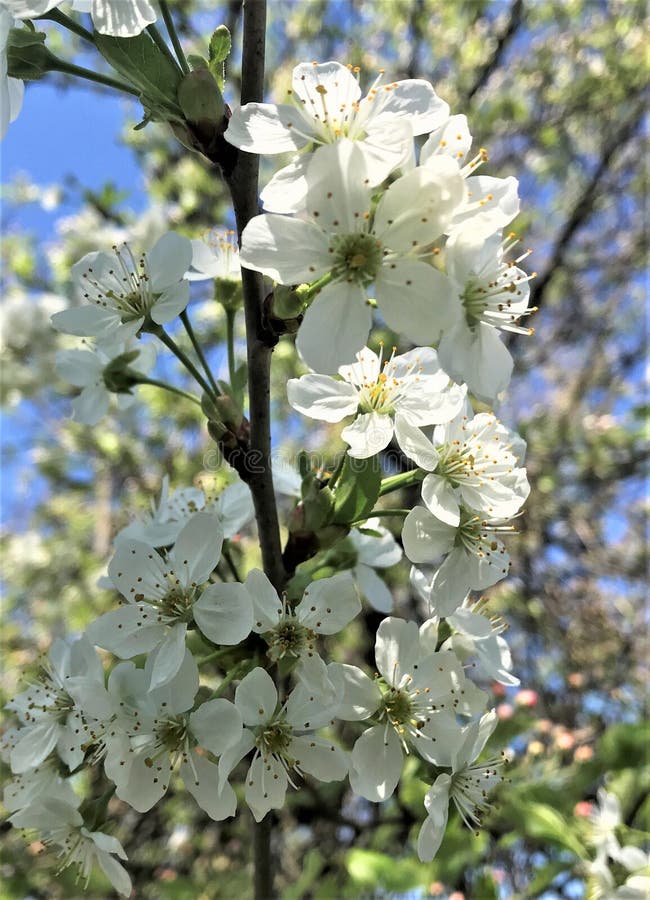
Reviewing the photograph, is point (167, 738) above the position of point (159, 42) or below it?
below

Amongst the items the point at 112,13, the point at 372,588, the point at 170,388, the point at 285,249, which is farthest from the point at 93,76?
the point at 372,588

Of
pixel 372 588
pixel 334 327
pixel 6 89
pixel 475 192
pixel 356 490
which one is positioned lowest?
pixel 372 588

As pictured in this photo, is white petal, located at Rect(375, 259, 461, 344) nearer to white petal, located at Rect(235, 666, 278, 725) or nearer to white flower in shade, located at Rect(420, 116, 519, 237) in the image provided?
white flower in shade, located at Rect(420, 116, 519, 237)

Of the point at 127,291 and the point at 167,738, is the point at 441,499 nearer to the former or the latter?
the point at 167,738

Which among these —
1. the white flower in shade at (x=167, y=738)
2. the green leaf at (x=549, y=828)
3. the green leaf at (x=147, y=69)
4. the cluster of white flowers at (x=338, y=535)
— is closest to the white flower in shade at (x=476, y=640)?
the cluster of white flowers at (x=338, y=535)

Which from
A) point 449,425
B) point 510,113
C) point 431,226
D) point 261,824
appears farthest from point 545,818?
point 510,113

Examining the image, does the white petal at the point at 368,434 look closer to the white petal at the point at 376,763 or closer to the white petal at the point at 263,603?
the white petal at the point at 263,603

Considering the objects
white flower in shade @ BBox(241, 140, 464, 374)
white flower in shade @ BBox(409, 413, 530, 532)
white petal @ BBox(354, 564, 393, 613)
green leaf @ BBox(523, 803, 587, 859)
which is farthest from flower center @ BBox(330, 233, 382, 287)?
green leaf @ BBox(523, 803, 587, 859)
